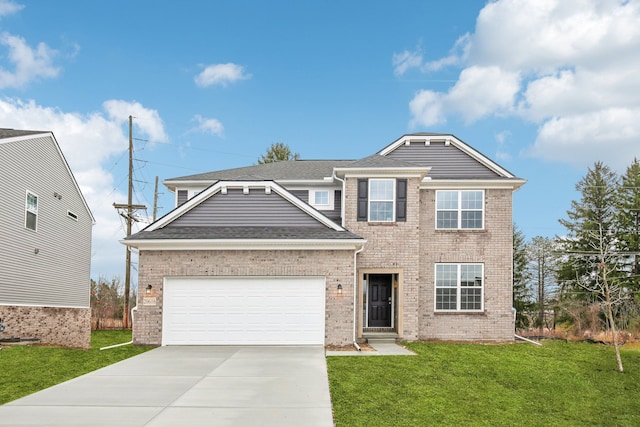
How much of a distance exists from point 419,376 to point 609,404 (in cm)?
365

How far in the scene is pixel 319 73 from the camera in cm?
2300

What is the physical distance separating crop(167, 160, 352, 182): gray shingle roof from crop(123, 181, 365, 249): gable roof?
172 centimetres

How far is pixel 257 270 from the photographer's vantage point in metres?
16.1

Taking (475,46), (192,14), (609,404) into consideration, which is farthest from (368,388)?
(192,14)

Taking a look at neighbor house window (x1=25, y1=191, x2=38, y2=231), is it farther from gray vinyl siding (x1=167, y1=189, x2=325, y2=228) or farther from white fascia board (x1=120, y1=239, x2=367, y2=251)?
gray vinyl siding (x1=167, y1=189, x2=325, y2=228)

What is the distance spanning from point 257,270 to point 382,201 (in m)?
4.66

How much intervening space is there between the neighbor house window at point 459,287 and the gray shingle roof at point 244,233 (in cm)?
434

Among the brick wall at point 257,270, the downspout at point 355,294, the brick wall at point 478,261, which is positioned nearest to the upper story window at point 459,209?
the brick wall at point 478,261

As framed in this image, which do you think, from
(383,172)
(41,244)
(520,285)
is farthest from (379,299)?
(520,285)

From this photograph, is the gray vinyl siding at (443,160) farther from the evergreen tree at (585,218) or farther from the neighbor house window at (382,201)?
the evergreen tree at (585,218)

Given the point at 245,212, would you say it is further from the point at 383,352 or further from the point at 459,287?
the point at 459,287

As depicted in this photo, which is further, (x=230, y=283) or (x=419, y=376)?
(x=230, y=283)

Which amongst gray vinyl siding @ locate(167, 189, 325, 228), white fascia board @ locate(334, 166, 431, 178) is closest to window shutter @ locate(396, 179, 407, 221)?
white fascia board @ locate(334, 166, 431, 178)

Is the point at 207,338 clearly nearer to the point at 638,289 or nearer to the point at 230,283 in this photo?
the point at 230,283
